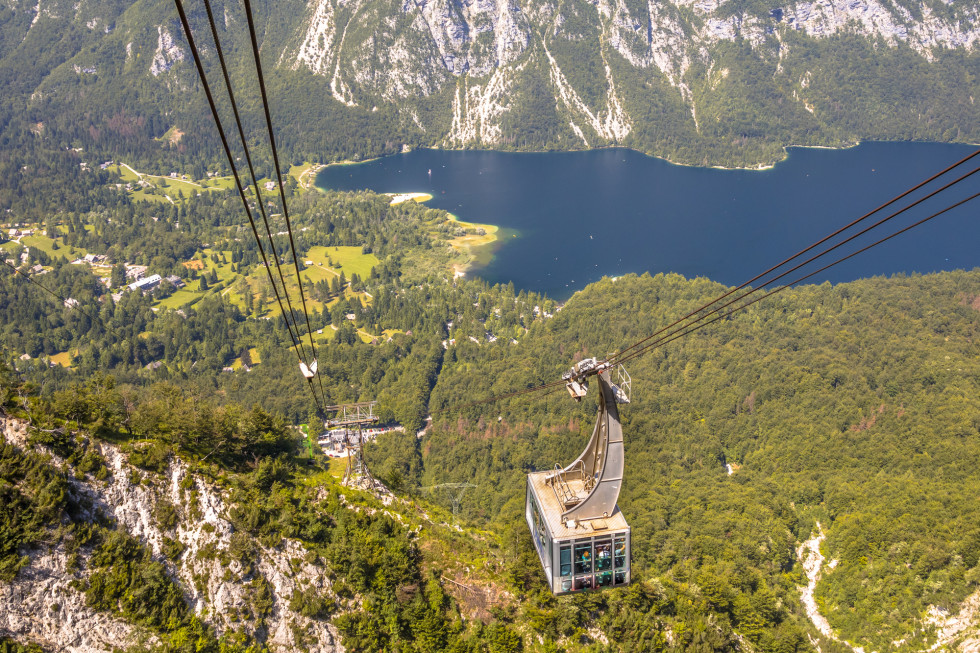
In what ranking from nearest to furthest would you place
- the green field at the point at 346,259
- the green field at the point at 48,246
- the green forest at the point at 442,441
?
the green forest at the point at 442,441 → the green field at the point at 346,259 → the green field at the point at 48,246

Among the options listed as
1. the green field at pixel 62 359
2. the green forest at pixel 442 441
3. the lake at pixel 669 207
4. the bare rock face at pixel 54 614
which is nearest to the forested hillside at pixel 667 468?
the green forest at pixel 442 441

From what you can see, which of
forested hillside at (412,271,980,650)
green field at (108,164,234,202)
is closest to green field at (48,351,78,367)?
forested hillside at (412,271,980,650)

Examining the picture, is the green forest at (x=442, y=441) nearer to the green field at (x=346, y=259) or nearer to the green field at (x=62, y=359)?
the green field at (x=62, y=359)

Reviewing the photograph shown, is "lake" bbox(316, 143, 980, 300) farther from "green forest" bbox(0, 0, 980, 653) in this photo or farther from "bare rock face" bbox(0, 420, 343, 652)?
"bare rock face" bbox(0, 420, 343, 652)

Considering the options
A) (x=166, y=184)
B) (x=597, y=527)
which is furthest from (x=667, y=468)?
(x=166, y=184)

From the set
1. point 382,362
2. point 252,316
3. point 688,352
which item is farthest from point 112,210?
point 688,352

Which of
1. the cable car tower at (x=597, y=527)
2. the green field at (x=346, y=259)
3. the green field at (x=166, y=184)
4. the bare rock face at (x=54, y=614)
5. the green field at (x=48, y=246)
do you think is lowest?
the bare rock face at (x=54, y=614)
